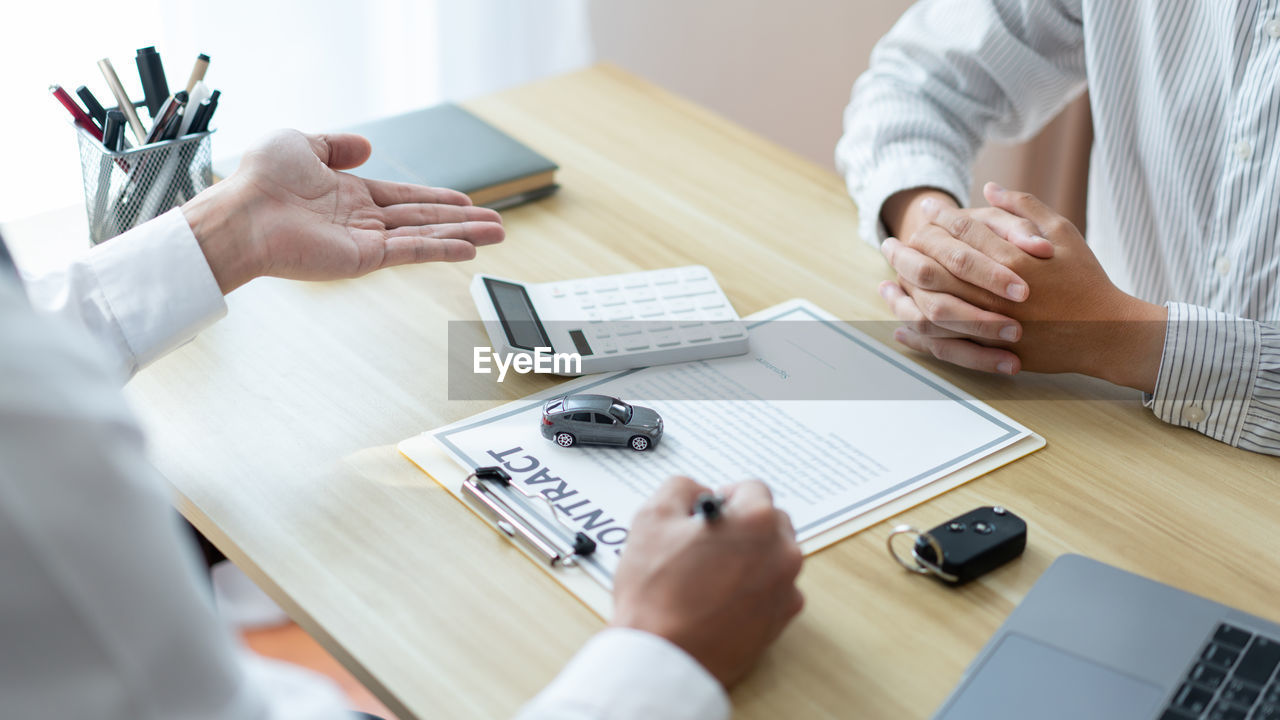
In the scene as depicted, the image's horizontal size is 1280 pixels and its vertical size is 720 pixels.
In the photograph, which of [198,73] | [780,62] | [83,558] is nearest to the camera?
[83,558]

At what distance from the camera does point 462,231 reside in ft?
3.32

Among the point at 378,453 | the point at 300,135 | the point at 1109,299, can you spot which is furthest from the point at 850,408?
the point at 300,135

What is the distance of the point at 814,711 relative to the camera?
2.10 ft

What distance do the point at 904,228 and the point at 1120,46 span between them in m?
0.35

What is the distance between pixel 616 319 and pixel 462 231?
0.56 feet

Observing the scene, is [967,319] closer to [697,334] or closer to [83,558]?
[697,334]

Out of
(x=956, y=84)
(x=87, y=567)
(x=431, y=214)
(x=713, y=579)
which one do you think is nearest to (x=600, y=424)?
(x=713, y=579)

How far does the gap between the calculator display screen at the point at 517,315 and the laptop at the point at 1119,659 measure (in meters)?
0.47

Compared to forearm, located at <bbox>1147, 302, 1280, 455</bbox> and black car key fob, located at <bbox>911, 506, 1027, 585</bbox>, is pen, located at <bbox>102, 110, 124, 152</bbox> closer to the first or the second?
black car key fob, located at <bbox>911, 506, 1027, 585</bbox>

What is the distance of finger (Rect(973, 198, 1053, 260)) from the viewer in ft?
3.20

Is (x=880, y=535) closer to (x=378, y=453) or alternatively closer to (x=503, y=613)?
(x=503, y=613)

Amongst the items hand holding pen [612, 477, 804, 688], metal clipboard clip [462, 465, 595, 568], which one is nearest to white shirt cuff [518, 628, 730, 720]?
hand holding pen [612, 477, 804, 688]

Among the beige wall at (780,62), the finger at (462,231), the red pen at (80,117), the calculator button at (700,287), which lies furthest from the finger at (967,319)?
the beige wall at (780,62)

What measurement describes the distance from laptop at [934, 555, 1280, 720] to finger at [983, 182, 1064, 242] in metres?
0.38
